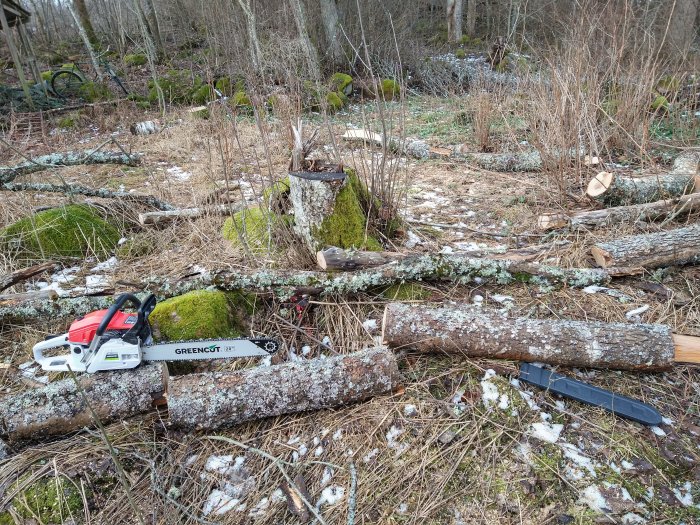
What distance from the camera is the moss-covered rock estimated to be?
9.97 metres

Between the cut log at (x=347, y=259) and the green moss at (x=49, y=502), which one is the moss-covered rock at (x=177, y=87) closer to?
the cut log at (x=347, y=259)

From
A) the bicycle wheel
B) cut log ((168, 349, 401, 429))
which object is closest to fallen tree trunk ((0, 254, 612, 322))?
cut log ((168, 349, 401, 429))

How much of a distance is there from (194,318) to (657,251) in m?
3.00

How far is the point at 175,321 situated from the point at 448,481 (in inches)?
66.7

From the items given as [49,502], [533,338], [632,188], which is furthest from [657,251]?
[49,502]

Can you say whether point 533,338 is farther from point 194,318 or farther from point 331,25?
point 331,25

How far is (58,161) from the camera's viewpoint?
4.75 meters

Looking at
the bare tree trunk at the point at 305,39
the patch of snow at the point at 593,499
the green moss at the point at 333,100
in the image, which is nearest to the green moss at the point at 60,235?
the bare tree trunk at the point at 305,39

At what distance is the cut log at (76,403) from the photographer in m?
1.97

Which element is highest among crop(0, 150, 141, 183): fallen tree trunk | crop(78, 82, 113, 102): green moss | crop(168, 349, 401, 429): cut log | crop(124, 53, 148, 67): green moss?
crop(124, 53, 148, 67): green moss

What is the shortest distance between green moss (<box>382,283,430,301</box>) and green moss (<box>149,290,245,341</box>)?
98 cm

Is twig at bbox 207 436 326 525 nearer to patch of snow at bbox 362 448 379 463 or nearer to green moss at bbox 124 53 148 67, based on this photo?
patch of snow at bbox 362 448 379 463

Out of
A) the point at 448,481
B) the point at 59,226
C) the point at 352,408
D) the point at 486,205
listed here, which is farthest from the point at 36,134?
the point at 448,481

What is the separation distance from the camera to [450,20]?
15.4 m
